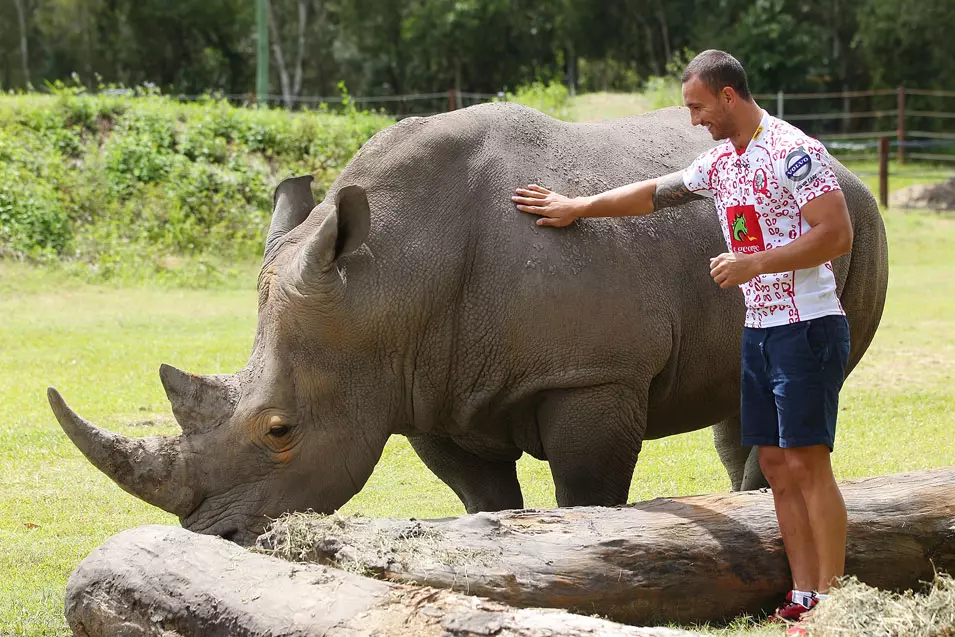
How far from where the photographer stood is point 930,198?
2728 cm

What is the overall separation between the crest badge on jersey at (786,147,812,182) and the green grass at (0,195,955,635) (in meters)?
1.85

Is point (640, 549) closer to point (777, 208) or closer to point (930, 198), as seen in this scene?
point (777, 208)

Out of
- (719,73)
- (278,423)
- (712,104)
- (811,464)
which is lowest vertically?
(811,464)

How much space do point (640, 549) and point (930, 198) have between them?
78.1ft

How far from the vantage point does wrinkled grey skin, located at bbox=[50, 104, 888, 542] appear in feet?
19.9

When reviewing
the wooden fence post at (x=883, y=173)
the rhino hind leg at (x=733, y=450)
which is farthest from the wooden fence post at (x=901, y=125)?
the rhino hind leg at (x=733, y=450)

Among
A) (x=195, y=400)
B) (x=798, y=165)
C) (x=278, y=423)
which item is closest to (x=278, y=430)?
(x=278, y=423)

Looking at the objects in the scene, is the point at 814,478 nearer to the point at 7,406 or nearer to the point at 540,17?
the point at 7,406

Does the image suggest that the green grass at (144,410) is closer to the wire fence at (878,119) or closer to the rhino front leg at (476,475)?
the rhino front leg at (476,475)

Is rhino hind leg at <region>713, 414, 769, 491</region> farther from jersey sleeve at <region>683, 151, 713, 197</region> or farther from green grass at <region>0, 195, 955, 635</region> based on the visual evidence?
jersey sleeve at <region>683, 151, 713, 197</region>

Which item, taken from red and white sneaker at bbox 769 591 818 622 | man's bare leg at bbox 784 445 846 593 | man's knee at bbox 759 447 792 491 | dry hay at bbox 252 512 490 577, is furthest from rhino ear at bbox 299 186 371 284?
red and white sneaker at bbox 769 591 818 622

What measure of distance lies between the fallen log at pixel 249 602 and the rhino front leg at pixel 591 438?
176cm

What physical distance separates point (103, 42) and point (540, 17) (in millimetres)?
18569

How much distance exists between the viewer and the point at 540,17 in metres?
54.5
